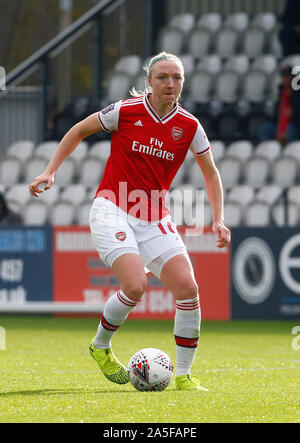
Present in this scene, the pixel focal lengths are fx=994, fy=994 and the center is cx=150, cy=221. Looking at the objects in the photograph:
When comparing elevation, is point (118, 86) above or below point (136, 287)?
above

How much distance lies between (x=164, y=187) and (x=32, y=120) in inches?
402

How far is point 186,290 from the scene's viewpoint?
598 centimetres

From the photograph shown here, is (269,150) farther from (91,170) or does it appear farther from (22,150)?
(22,150)

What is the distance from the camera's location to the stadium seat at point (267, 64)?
15.7 metres

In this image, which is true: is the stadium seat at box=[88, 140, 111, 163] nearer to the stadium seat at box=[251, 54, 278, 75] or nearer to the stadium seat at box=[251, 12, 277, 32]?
the stadium seat at box=[251, 54, 278, 75]

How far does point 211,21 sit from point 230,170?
4.29m

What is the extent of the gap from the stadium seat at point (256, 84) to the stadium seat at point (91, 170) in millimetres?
2823

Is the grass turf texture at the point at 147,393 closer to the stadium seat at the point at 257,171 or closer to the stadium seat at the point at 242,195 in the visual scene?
the stadium seat at the point at 242,195

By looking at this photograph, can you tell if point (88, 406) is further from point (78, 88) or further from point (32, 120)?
point (78, 88)

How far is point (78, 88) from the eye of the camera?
34625 millimetres

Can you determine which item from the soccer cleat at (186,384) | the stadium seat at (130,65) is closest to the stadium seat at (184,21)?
the stadium seat at (130,65)

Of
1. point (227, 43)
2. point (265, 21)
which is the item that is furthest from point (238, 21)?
point (227, 43)
